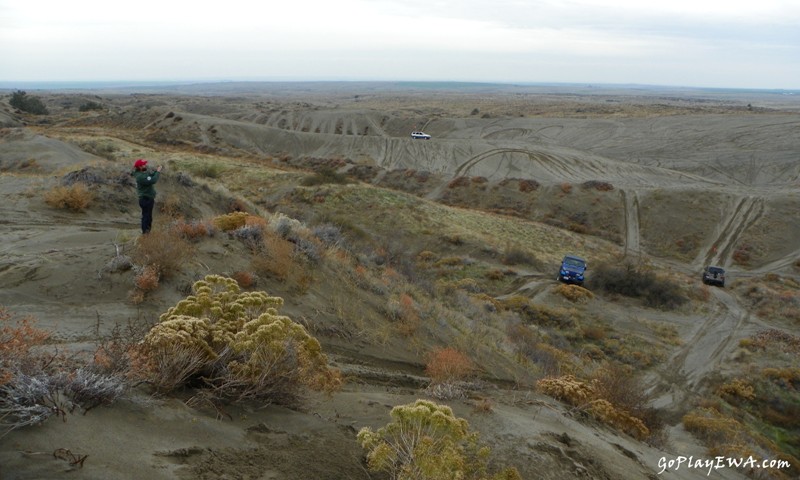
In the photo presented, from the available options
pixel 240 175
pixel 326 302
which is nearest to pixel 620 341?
pixel 326 302

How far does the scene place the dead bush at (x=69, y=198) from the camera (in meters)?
12.7

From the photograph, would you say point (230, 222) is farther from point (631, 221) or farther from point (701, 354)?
point (631, 221)

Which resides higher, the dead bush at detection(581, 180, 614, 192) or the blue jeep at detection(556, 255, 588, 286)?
the dead bush at detection(581, 180, 614, 192)

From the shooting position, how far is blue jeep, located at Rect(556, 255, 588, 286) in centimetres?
2539

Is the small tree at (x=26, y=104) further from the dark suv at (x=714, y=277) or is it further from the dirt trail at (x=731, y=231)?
the dirt trail at (x=731, y=231)

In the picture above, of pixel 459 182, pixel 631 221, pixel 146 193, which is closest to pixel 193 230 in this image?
pixel 146 193

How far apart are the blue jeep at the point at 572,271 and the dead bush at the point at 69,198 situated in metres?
21.5

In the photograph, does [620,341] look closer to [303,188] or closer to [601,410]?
[601,410]

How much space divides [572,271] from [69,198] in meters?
22.2

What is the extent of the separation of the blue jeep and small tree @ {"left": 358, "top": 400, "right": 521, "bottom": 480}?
72.1ft

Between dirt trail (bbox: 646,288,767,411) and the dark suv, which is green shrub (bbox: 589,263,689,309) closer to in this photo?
dirt trail (bbox: 646,288,767,411)

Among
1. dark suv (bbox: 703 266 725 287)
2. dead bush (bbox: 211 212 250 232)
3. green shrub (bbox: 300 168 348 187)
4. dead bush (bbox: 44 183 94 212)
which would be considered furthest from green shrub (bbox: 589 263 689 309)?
dead bush (bbox: 44 183 94 212)

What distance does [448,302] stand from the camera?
1602cm

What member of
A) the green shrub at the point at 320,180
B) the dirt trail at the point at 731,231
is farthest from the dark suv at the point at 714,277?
the green shrub at the point at 320,180
